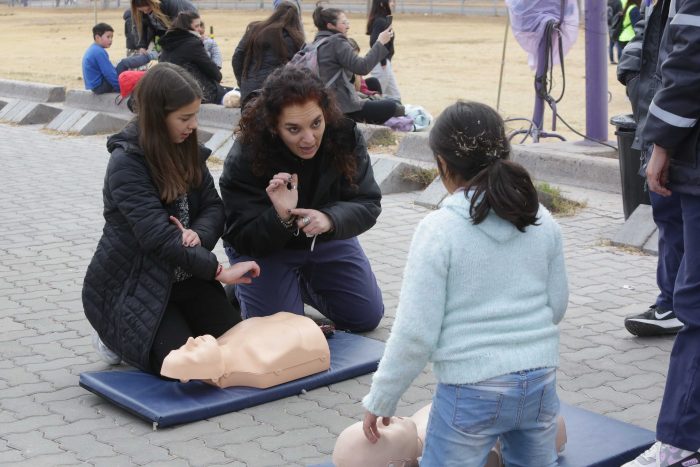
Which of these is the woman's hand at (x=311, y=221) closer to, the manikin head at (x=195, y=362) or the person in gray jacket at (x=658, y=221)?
the manikin head at (x=195, y=362)

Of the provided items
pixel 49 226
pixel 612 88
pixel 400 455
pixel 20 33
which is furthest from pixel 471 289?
pixel 20 33

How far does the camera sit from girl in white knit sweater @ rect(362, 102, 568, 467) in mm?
2922

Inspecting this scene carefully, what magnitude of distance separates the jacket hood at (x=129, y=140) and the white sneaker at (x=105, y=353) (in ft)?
2.68

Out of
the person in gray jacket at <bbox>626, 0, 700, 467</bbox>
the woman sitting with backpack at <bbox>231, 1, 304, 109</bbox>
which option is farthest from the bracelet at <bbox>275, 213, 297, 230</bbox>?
the woman sitting with backpack at <bbox>231, 1, 304, 109</bbox>

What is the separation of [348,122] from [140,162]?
93cm

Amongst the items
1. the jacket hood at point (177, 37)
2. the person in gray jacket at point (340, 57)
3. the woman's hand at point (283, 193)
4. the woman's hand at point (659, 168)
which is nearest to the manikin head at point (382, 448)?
the woman's hand at point (659, 168)

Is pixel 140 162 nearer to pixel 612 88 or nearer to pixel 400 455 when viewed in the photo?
pixel 400 455

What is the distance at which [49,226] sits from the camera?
7785 mm

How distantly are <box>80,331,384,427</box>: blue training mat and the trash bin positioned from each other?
8.68 ft

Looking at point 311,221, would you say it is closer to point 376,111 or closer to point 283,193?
point 283,193

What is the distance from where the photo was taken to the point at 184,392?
14.4 feet

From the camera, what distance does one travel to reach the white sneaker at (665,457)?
3.48 metres

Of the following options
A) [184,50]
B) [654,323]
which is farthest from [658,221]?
[184,50]

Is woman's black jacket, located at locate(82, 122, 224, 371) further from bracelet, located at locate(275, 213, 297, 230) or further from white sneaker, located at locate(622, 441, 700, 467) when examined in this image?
white sneaker, located at locate(622, 441, 700, 467)
